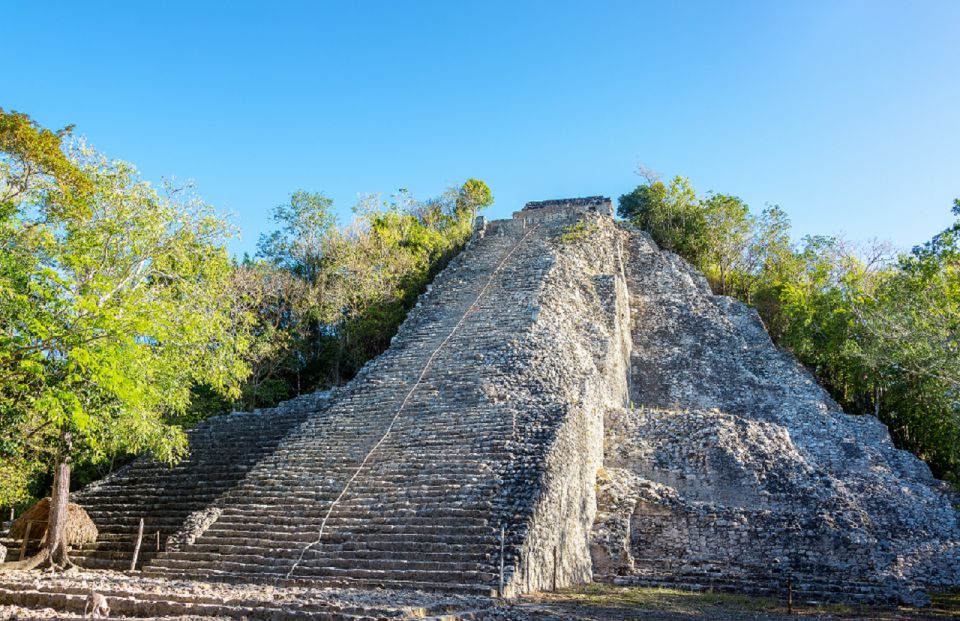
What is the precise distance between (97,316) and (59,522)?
4977 mm

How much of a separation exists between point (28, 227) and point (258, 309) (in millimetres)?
11075

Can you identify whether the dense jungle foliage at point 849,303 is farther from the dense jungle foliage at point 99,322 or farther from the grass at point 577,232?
the dense jungle foliage at point 99,322

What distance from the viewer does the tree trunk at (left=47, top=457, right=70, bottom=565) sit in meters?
11.1

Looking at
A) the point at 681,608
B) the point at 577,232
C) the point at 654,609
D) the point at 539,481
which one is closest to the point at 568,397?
the point at 539,481

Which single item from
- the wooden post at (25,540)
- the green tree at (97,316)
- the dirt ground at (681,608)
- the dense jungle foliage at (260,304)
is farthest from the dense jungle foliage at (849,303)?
the wooden post at (25,540)

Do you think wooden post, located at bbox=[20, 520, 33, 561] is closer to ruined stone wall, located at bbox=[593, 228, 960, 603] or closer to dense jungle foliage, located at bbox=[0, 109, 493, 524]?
dense jungle foliage, located at bbox=[0, 109, 493, 524]

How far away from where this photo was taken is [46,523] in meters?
11.8

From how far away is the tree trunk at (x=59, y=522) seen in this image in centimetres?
1105

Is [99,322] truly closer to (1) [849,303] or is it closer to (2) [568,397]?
(2) [568,397]

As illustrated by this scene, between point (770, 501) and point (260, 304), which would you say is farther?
point (260, 304)

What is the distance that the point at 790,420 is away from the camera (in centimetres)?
1617

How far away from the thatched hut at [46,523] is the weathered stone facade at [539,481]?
0.37m

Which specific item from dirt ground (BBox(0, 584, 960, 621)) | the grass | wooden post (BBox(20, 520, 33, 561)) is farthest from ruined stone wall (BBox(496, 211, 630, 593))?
wooden post (BBox(20, 520, 33, 561))

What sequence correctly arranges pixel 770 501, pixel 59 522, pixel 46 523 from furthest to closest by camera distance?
pixel 770 501 → pixel 46 523 → pixel 59 522
